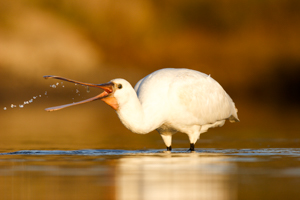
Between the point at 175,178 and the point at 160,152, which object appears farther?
the point at 160,152

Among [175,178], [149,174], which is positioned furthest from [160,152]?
[175,178]

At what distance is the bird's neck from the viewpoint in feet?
35.1

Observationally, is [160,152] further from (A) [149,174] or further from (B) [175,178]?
(B) [175,178]

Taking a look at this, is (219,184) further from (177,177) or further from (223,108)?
(223,108)

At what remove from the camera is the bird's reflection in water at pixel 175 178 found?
24.4 feet

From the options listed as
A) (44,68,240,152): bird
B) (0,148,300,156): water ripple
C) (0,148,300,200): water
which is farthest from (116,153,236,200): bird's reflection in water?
(0,148,300,156): water ripple

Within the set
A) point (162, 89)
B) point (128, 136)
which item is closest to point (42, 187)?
point (162, 89)

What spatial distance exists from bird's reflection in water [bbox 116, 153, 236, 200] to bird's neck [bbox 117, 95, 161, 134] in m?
0.44

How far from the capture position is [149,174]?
29.1ft

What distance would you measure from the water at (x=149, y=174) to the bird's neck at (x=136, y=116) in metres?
0.44

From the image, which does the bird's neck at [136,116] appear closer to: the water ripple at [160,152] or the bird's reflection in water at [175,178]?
the bird's reflection in water at [175,178]

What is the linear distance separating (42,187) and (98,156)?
3352 millimetres

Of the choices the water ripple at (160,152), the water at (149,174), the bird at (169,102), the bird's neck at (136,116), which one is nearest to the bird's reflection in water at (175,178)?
the water at (149,174)

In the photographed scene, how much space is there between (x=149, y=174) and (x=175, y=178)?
462 millimetres
